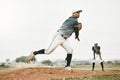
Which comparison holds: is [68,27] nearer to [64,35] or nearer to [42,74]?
[64,35]

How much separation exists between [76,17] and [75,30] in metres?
0.76

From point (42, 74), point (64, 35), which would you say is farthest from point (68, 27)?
point (42, 74)

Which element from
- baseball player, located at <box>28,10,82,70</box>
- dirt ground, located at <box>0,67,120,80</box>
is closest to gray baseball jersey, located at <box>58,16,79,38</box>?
baseball player, located at <box>28,10,82,70</box>

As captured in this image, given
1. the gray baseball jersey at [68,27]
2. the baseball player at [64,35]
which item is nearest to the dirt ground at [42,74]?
the baseball player at [64,35]

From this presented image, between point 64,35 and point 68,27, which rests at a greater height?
point 68,27

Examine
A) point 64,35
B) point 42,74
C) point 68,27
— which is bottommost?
point 42,74

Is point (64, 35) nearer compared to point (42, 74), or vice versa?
point (42, 74)

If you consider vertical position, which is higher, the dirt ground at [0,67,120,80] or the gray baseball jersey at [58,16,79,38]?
the gray baseball jersey at [58,16,79,38]

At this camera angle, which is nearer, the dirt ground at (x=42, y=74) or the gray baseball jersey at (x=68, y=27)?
the dirt ground at (x=42, y=74)

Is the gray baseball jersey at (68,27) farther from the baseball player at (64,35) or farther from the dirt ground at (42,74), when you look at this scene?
the dirt ground at (42,74)

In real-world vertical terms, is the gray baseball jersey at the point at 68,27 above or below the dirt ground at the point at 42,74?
above

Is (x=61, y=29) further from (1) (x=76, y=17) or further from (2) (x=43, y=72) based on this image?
(2) (x=43, y=72)

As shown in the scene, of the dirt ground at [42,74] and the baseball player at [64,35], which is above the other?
the baseball player at [64,35]

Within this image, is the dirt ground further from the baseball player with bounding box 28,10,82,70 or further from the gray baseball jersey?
the gray baseball jersey
